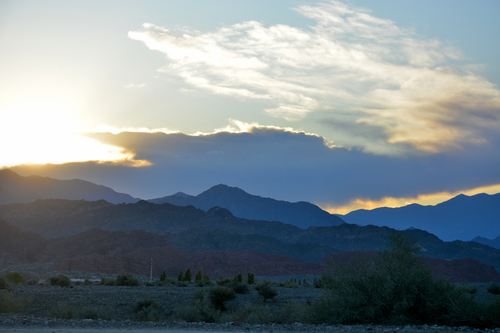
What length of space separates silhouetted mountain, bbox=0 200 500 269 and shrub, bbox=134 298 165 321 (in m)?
82.3

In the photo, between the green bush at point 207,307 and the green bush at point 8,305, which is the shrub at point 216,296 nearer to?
the green bush at point 207,307

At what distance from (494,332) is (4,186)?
196 m

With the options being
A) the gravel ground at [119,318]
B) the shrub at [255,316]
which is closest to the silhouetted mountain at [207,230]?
the gravel ground at [119,318]

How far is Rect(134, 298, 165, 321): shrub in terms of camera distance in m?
21.6

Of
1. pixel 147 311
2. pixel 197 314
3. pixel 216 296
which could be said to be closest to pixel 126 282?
pixel 216 296

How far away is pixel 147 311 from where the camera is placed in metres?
22.5

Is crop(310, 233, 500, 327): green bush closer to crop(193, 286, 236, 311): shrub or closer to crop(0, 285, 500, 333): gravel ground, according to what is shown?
crop(0, 285, 500, 333): gravel ground

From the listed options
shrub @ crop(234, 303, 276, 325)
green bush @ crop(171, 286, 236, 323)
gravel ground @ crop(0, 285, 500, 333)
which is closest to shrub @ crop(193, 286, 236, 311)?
green bush @ crop(171, 286, 236, 323)

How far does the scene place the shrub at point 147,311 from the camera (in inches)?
850

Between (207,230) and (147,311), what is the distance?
9683cm

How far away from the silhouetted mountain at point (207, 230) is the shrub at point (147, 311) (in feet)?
270

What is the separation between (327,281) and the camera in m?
15.5

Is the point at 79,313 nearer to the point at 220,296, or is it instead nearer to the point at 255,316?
the point at 255,316

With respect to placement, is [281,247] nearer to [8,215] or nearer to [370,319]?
[8,215]
